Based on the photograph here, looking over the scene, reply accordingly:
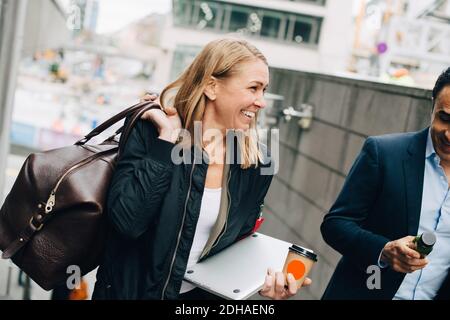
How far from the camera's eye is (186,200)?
5.92 ft

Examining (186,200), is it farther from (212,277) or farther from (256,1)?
(256,1)

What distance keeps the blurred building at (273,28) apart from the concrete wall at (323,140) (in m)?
30.7

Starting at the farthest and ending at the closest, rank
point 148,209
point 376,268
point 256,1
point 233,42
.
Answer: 1. point 256,1
2. point 376,268
3. point 233,42
4. point 148,209

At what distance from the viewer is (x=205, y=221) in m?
1.92

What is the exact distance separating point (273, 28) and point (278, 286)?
36742mm

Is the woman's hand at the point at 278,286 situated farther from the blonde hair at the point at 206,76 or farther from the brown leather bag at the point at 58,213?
the brown leather bag at the point at 58,213

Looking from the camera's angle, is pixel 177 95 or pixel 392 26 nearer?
pixel 177 95

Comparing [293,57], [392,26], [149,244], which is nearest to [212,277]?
[149,244]

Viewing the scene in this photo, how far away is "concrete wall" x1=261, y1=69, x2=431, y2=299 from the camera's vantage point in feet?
12.7

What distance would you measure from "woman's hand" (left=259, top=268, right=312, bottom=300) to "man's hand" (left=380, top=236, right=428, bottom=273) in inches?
15.7

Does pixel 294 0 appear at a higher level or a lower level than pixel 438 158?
higher

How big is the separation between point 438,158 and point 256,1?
118 ft

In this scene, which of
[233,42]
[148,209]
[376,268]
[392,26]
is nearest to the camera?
[148,209]
